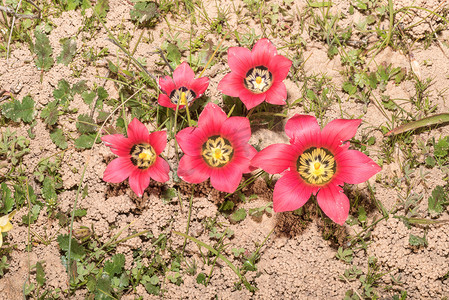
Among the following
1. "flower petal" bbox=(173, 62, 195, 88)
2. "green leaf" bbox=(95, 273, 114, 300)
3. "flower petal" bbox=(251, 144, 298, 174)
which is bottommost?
"green leaf" bbox=(95, 273, 114, 300)

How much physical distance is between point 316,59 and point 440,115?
97 centimetres

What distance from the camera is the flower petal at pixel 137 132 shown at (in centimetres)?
245

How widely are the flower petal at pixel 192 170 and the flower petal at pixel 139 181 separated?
0.81 feet

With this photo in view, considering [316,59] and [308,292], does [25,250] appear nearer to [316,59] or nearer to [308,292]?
[308,292]

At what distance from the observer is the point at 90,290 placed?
2.55m

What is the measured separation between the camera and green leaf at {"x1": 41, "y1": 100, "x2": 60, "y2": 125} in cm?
286

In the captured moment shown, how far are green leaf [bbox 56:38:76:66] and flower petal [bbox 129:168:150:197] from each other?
3.90 ft

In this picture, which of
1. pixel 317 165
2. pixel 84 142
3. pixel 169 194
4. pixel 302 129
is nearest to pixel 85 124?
pixel 84 142

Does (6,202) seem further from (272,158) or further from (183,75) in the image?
(272,158)

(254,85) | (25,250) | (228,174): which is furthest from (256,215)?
(25,250)

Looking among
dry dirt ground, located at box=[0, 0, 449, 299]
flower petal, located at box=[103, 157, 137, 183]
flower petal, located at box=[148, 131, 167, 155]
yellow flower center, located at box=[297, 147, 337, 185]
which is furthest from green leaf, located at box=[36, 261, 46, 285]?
yellow flower center, located at box=[297, 147, 337, 185]

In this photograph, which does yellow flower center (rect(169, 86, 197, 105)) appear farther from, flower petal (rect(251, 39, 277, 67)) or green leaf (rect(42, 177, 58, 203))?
green leaf (rect(42, 177, 58, 203))

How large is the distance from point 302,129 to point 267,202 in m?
0.64

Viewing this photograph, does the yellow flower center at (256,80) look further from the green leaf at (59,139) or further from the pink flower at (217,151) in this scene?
the green leaf at (59,139)
